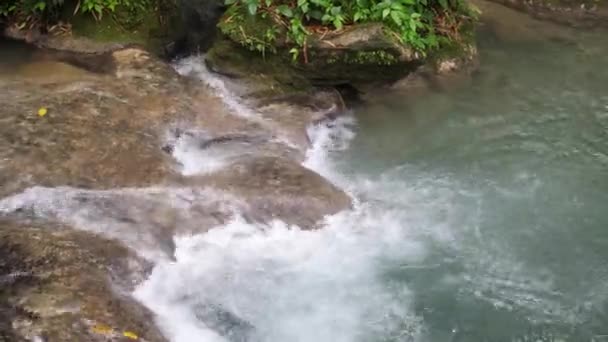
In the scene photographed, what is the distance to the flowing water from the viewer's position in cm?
496

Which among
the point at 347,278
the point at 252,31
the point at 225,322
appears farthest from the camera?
the point at 252,31

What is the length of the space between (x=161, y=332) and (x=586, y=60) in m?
6.63

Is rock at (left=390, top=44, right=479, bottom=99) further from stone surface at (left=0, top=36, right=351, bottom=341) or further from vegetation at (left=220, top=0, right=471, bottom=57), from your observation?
stone surface at (left=0, top=36, right=351, bottom=341)

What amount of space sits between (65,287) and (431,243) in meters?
2.96

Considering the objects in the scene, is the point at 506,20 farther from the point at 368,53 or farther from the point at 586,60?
the point at 368,53

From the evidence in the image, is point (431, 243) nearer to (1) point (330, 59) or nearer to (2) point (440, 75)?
(1) point (330, 59)

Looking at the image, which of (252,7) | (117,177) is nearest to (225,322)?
(117,177)

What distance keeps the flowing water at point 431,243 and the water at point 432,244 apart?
0.01 m

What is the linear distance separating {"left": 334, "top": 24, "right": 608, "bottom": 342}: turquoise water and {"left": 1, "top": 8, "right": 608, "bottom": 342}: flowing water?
0.02 metres

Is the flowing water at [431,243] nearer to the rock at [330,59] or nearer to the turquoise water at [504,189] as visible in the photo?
the turquoise water at [504,189]

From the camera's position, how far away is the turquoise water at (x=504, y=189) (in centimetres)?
514

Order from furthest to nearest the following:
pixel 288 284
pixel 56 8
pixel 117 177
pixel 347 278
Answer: pixel 56 8
pixel 117 177
pixel 347 278
pixel 288 284

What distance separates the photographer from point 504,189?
21.2 feet

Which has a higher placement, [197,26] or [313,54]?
[313,54]
